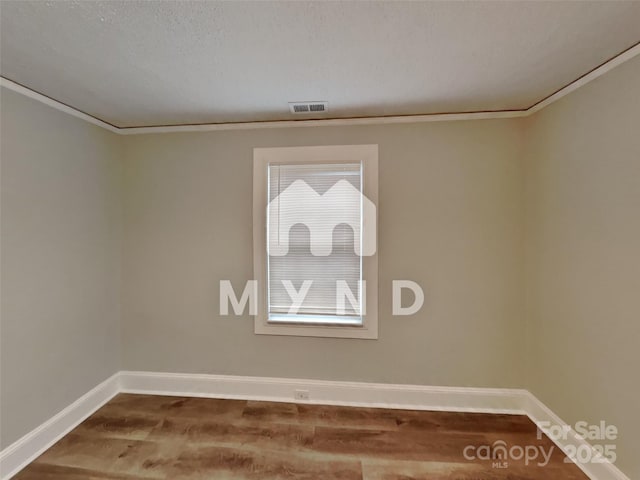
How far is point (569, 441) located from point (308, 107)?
2965mm

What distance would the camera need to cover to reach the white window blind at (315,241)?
7.75 ft

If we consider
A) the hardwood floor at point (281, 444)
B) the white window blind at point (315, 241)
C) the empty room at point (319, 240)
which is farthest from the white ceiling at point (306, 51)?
the hardwood floor at point (281, 444)

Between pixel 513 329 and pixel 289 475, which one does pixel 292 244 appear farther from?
pixel 513 329

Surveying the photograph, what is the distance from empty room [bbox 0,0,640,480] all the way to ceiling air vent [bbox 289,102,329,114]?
19 mm

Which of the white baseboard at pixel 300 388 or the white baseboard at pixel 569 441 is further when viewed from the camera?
the white baseboard at pixel 300 388

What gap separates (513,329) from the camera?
2.24m

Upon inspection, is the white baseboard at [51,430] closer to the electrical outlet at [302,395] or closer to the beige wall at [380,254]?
the beige wall at [380,254]

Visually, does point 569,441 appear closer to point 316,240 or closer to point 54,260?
point 316,240

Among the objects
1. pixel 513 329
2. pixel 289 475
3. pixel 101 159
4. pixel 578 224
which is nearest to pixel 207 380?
pixel 289 475

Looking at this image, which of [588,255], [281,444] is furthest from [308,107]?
[281,444]

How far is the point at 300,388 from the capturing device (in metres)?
2.37

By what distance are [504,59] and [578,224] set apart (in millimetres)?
A: 1130

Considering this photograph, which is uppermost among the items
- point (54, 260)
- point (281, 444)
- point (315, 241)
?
point (315, 241)

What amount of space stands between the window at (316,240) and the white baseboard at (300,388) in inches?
19.0
